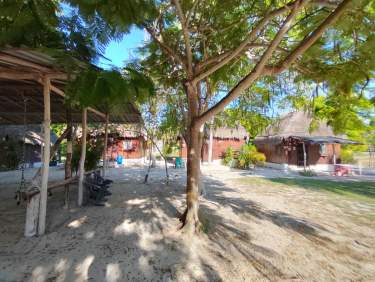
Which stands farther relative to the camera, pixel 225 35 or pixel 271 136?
pixel 271 136

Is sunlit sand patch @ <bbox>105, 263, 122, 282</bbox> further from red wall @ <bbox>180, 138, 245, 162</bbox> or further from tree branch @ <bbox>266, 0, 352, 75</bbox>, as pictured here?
red wall @ <bbox>180, 138, 245, 162</bbox>

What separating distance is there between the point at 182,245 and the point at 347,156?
3196 cm

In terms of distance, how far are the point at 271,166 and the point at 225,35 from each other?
2232cm

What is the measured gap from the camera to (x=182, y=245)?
4984 millimetres

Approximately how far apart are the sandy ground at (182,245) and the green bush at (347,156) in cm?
2563

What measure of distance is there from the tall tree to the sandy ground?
2.78 feet

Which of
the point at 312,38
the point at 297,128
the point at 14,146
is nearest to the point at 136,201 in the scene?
the point at 312,38

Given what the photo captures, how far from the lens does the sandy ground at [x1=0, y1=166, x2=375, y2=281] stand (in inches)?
160

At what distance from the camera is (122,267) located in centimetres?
412

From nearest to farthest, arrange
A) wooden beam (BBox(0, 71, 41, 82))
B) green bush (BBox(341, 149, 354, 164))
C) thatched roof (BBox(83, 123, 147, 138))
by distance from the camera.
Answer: wooden beam (BBox(0, 71, 41, 82)), thatched roof (BBox(83, 123, 147, 138)), green bush (BBox(341, 149, 354, 164))

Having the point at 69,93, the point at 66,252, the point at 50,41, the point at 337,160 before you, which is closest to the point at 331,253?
the point at 66,252

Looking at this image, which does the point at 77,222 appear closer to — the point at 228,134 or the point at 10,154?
the point at 10,154

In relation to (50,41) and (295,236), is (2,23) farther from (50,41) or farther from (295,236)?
(295,236)

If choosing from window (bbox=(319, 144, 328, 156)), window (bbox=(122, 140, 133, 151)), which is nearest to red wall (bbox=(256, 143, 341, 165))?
window (bbox=(319, 144, 328, 156))
